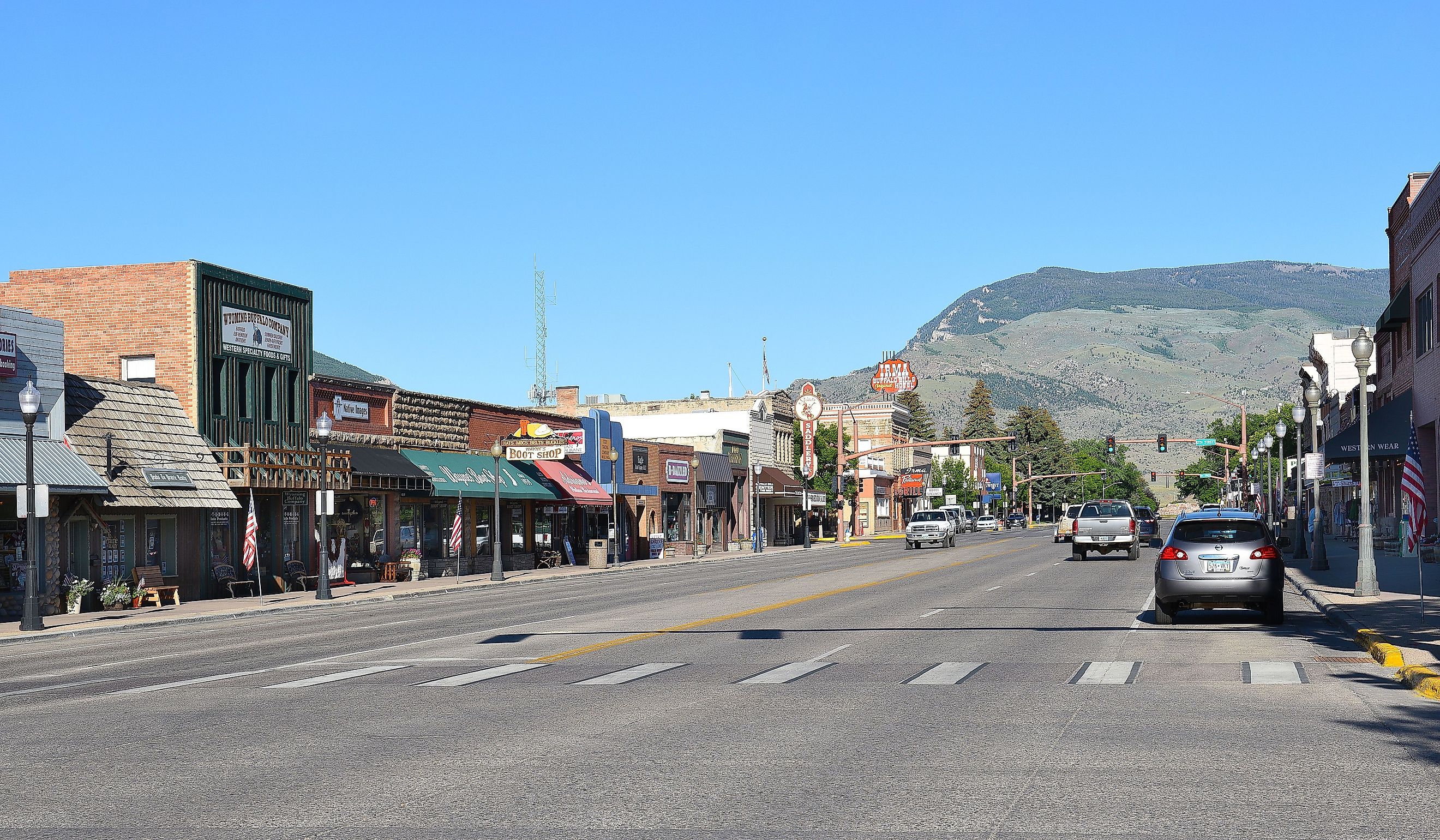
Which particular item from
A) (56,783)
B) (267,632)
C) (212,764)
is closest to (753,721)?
(212,764)

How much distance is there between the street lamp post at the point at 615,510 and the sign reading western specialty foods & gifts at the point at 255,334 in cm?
1787

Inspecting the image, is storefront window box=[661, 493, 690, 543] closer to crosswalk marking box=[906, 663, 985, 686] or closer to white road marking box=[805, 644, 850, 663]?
white road marking box=[805, 644, 850, 663]

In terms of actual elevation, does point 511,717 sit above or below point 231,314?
below

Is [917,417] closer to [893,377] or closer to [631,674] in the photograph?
[893,377]

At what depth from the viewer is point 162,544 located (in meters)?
35.5

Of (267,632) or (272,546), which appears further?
(272,546)

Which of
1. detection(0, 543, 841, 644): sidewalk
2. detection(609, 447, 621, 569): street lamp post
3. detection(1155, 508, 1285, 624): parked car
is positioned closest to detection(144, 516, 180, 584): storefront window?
detection(0, 543, 841, 644): sidewalk

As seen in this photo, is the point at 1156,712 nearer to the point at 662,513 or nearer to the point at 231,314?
the point at 231,314

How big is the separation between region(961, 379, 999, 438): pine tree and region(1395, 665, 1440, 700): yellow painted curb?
177592 mm

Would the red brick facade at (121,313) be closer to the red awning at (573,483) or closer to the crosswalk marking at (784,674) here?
the red awning at (573,483)

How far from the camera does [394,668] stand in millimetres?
17531

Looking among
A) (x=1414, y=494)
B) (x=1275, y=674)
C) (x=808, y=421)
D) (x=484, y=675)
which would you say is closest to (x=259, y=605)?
(x=484, y=675)

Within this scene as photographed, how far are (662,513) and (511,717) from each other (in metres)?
57.4

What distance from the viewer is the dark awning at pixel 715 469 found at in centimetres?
7512
